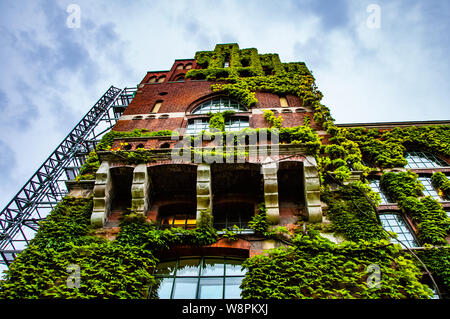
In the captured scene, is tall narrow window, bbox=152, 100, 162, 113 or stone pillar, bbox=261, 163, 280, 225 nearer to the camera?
stone pillar, bbox=261, 163, 280, 225

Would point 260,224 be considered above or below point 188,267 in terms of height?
above

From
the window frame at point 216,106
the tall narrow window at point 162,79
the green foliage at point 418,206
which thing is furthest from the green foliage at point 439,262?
the tall narrow window at point 162,79

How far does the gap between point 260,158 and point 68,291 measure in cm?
654

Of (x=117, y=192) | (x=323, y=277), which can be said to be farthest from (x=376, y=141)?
(x=117, y=192)

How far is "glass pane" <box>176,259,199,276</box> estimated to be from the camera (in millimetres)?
8648

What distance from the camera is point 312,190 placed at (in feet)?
30.7

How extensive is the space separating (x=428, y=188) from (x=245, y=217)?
8.37m

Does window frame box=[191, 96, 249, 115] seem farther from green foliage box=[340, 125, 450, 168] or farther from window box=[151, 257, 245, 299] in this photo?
window box=[151, 257, 245, 299]

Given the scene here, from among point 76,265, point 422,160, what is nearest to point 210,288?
point 76,265

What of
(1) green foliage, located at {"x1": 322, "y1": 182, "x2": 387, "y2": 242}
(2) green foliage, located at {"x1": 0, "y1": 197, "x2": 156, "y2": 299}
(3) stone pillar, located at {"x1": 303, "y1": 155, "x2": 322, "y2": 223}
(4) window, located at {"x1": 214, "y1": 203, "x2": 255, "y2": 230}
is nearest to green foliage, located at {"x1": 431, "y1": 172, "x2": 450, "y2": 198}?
(1) green foliage, located at {"x1": 322, "y1": 182, "x2": 387, "y2": 242}

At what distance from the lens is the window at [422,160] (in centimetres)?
1431

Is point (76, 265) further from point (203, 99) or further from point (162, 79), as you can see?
point (162, 79)

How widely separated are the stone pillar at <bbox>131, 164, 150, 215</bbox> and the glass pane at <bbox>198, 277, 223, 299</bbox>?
2884 mm

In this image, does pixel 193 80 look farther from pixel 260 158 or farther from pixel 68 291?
pixel 68 291
